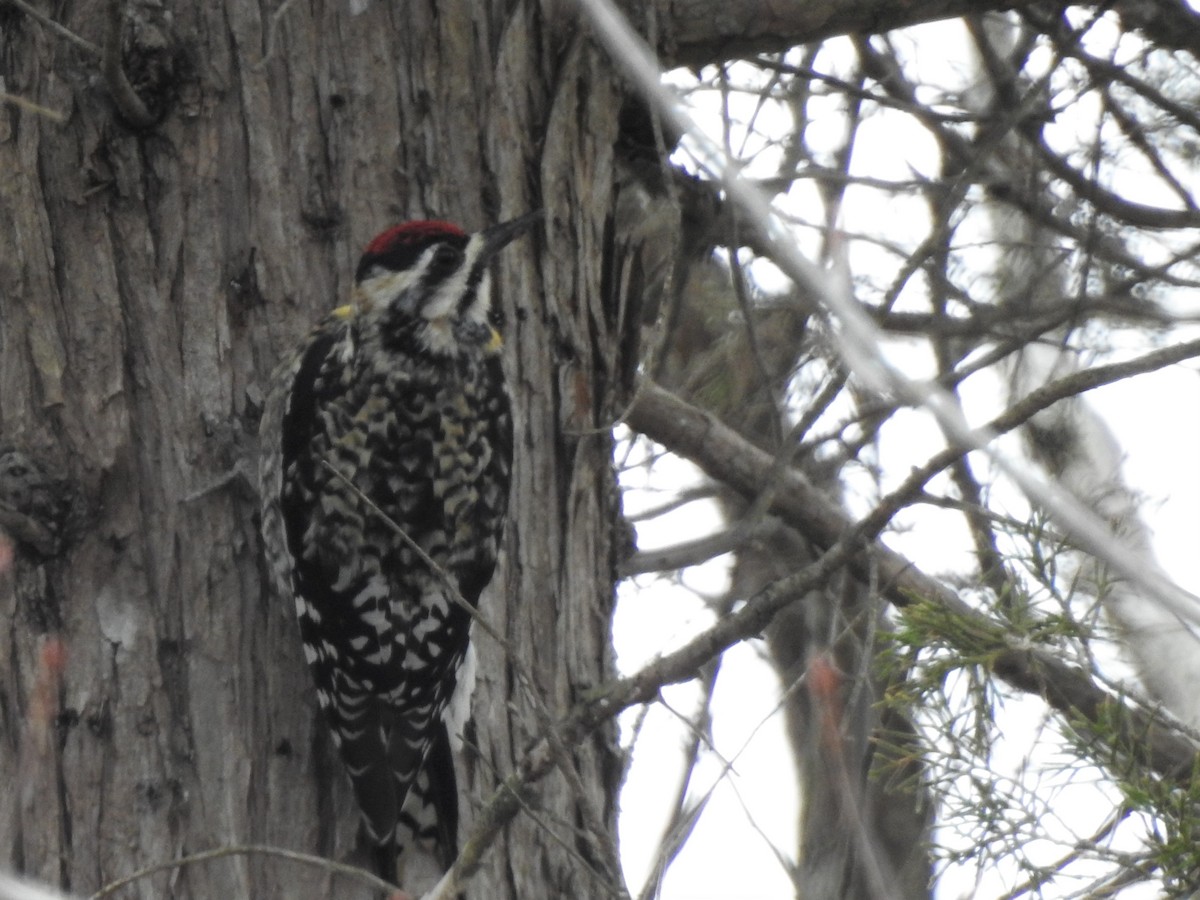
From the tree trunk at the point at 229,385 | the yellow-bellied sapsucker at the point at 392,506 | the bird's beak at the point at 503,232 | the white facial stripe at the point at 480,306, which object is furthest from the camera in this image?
the white facial stripe at the point at 480,306

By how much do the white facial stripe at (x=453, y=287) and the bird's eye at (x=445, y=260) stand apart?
0.5 inches

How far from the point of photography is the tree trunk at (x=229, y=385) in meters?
2.51

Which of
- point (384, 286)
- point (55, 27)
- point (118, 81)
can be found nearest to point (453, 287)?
point (384, 286)

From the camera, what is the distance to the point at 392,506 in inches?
119

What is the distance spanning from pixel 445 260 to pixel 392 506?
48 cm

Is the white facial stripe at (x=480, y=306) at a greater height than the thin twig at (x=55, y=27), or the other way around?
the thin twig at (x=55, y=27)

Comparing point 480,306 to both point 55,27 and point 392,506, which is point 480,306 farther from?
point 55,27

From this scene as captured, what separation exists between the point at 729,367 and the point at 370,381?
1946 mm

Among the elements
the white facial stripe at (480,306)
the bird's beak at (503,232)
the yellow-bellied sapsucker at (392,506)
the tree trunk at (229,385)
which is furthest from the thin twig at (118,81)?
the white facial stripe at (480,306)

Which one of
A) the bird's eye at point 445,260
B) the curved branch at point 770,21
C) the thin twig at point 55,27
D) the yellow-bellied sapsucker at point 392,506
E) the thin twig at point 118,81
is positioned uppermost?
the curved branch at point 770,21

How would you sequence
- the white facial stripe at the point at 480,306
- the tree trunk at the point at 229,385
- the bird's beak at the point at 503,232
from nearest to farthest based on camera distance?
the tree trunk at the point at 229,385 → the bird's beak at the point at 503,232 → the white facial stripe at the point at 480,306

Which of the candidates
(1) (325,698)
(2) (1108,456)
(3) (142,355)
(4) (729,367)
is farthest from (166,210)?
(2) (1108,456)

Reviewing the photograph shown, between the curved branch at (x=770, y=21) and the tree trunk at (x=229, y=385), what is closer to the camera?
the tree trunk at (x=229, y=385)

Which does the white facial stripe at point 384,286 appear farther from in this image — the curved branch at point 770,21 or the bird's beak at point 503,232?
the curved branch at point 770,21
